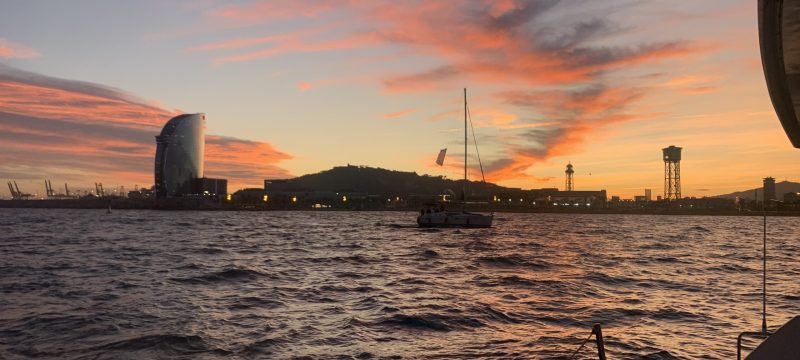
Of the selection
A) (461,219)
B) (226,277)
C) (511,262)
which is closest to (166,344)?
(226,277)

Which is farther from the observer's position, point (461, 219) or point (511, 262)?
point (461, 219)

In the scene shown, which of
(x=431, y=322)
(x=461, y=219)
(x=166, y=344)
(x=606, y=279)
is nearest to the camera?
(x=166, y=344)

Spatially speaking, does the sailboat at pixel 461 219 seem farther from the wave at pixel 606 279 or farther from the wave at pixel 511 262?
the wave at pixel 606 279

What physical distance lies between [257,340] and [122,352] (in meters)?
4.00

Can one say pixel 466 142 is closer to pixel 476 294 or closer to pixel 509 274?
pixel 509 274

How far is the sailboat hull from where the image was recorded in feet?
325

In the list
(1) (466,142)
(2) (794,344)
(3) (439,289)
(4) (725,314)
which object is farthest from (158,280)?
(1) (466,142)

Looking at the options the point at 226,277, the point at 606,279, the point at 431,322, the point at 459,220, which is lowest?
the point at 226,277

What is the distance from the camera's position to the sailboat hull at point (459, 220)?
99000 mm

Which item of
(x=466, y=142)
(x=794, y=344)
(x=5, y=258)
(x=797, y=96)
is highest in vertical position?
(x=466, y=142)

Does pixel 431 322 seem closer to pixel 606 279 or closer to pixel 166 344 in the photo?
pixel 166 344

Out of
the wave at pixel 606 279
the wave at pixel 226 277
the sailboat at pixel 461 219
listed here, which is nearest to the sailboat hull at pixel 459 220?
the sailboat at pixel 461 219

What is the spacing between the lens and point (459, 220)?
331 ft

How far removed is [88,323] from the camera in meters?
20.9
